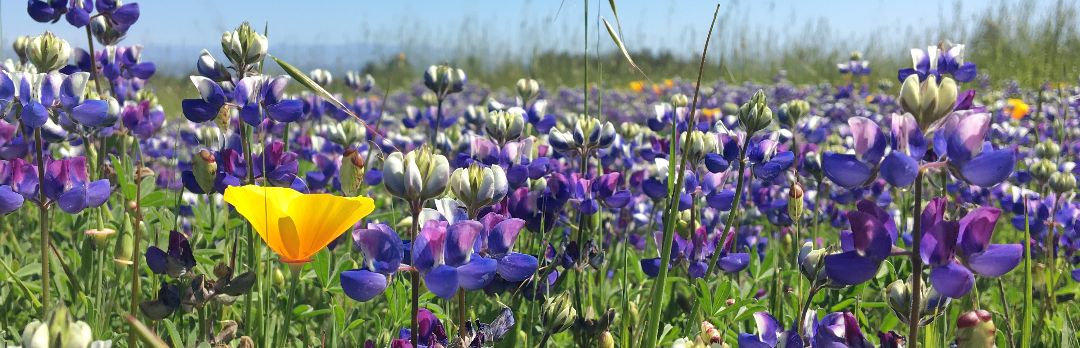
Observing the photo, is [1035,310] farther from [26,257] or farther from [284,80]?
[26,257]

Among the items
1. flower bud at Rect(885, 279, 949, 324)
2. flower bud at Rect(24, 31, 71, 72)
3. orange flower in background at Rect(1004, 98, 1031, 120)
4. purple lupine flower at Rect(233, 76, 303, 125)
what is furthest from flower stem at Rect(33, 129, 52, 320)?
orange flower in background at Rect(1004, 98, 1031, 120)

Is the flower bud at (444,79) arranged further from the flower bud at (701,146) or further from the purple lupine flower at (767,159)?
the purple lupine flower at (767,159)

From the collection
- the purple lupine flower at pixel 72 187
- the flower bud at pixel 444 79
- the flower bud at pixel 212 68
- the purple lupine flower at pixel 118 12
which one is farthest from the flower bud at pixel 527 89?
the purple lupine flower at pixel 72 187

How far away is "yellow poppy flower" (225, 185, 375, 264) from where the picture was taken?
4.37ft

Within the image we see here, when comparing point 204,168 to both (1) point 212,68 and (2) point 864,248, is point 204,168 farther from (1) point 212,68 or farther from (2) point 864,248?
(2) point 864,248

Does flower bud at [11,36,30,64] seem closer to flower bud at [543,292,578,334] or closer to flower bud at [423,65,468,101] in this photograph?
flower bud at [423,65,468,101]

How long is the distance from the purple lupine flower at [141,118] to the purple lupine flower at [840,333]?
2.31 m

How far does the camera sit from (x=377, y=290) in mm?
1200

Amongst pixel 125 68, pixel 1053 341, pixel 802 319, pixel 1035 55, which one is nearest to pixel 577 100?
pixel 1035 55

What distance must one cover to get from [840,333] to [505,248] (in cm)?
51

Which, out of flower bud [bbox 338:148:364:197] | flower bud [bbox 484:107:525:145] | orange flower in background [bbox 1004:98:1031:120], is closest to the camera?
flower bud [bbox 338:148:364:197]

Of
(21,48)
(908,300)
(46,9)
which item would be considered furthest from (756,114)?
(21,48)

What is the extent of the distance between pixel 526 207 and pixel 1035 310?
1.85 meters

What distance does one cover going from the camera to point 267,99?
76.6 inches
